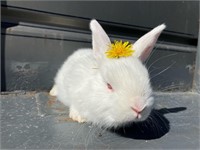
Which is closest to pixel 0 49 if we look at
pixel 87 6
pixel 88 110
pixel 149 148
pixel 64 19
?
pixel 64 19

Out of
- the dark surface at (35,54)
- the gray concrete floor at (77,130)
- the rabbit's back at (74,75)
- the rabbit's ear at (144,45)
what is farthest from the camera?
the dark surface at (35,54)

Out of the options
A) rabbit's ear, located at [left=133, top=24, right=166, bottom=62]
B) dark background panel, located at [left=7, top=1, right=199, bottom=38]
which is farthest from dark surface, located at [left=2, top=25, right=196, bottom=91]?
rabbit's ear, located at [left=133, top=24, right=166, bottom=62]

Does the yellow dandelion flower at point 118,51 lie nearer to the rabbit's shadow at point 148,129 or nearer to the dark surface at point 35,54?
the rabbit's shadow at point 148,129

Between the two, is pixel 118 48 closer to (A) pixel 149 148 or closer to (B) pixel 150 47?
(B) pixel 150 47

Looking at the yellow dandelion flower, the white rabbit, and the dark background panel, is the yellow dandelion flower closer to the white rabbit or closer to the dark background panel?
the white rabbit

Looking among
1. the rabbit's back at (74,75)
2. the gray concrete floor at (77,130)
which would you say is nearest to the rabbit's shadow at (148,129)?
the gray concrete floor at (77,130)
